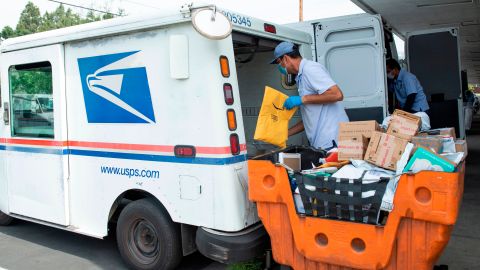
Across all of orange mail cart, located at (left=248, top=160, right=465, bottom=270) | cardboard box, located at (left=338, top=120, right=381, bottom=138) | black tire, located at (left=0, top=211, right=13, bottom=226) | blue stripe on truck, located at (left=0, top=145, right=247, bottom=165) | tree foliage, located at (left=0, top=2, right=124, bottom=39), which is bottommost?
black tire, located at (left=0, top=211, right=13, bottom=226)

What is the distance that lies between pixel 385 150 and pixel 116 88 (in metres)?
2.23

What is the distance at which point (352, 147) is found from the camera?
3.20 metres

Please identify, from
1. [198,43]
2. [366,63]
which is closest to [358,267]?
[198,43]

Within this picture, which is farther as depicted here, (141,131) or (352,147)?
(141,131)

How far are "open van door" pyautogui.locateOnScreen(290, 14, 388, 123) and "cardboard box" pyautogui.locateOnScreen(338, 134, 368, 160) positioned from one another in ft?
6.44

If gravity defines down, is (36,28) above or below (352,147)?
above

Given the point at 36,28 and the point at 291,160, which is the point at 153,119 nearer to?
the point at 291,160

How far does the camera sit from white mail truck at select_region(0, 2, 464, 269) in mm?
3295

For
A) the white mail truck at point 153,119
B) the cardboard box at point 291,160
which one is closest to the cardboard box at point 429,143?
the cardboard box at point 291,160

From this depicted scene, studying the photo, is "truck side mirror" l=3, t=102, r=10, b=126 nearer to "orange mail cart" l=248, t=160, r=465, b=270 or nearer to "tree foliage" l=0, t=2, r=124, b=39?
"orange mail cart" l=248, t=160, r=465, b=270

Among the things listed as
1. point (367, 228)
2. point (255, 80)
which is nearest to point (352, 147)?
point (367, 228)

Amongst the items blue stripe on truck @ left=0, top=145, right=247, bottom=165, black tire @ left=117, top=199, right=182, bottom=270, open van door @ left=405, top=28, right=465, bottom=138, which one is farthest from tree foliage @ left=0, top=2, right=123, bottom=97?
open van door @ left=405, top=28, right=465, bottom=138

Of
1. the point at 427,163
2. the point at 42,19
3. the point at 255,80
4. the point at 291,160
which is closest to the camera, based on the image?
the point at 427,163

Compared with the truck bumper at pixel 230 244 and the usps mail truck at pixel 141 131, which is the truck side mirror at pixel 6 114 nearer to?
the usps mail truck at pixel 141 131
